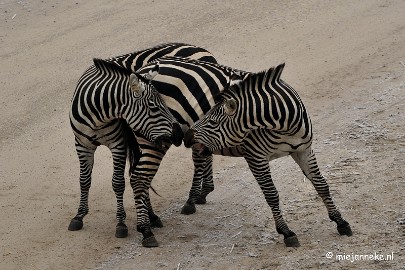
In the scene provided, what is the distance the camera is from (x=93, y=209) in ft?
32.8

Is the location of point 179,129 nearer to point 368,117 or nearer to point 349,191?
point 349,191

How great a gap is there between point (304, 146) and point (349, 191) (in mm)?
1460

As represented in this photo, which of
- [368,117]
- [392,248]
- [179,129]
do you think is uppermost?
[179,129]

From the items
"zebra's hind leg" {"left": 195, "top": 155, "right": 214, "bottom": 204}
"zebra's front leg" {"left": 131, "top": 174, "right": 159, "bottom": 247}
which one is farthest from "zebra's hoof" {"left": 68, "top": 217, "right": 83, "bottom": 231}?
"zebra's hind leg" {"left": 195, "top": 155, "right": 214, "bottom": 204}

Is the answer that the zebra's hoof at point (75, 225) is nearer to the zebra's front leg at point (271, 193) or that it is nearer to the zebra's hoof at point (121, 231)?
the zebra's hoof at point (121, 231)

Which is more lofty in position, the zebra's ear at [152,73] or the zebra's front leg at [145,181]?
the zebra's ear at [152,73]

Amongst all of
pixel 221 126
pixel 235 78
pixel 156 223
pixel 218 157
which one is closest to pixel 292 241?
pixel 221 126

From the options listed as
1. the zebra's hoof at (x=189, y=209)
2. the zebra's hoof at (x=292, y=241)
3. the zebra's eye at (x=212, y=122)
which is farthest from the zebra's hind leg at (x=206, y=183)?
the zebra's hoof at (x=292, y=241)

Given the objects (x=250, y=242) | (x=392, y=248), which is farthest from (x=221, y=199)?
(x=392, y=248)

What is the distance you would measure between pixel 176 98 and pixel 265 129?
44.2 inches

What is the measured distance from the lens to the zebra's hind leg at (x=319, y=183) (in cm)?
850

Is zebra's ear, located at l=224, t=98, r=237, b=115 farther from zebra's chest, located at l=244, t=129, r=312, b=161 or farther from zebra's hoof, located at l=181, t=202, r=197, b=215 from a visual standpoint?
zebra's hoof, located at l=181, t=202, r=197, b=215

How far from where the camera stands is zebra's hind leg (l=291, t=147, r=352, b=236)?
27.9ft

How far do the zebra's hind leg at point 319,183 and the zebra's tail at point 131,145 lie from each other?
1.80m
